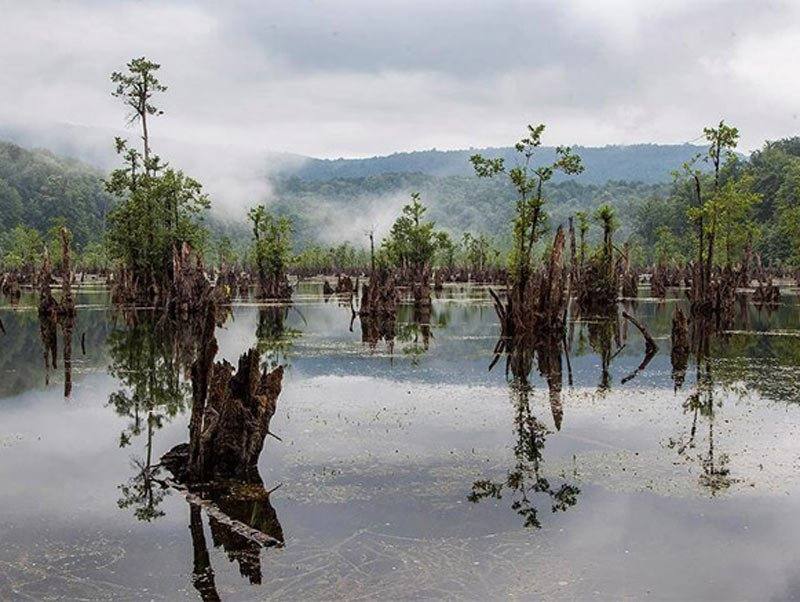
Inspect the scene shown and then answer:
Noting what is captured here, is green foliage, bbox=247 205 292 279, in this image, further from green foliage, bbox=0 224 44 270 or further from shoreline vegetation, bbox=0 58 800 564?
green foliage, bbox=0 224 44 270

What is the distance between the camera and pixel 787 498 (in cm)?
1158

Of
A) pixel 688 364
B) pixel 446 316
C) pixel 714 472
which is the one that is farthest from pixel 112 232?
pixel 714 472

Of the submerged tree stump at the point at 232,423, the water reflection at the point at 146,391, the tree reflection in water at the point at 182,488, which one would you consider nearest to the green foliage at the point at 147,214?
the water reflection at the point at 146,391

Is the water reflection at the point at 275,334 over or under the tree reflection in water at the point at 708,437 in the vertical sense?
over

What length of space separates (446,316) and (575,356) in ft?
54.9

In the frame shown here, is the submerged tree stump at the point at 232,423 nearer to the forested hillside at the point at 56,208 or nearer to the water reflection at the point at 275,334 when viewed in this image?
the water reflection at the point at 275,334

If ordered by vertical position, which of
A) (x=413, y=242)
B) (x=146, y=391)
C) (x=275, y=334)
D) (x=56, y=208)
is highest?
(x=56, y=208)

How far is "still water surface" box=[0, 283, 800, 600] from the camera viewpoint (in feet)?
29.5

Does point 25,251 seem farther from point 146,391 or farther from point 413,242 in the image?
point 146,391

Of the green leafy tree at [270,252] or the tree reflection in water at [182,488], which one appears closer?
the tree reflection in water at [182,488]

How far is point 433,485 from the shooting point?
12266mm

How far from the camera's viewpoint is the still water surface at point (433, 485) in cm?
898

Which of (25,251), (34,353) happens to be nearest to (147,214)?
(34,353)

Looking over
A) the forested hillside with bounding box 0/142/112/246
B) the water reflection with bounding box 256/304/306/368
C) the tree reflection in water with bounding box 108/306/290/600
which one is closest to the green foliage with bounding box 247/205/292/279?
the water reflection with bounding box 256/304/306/368
